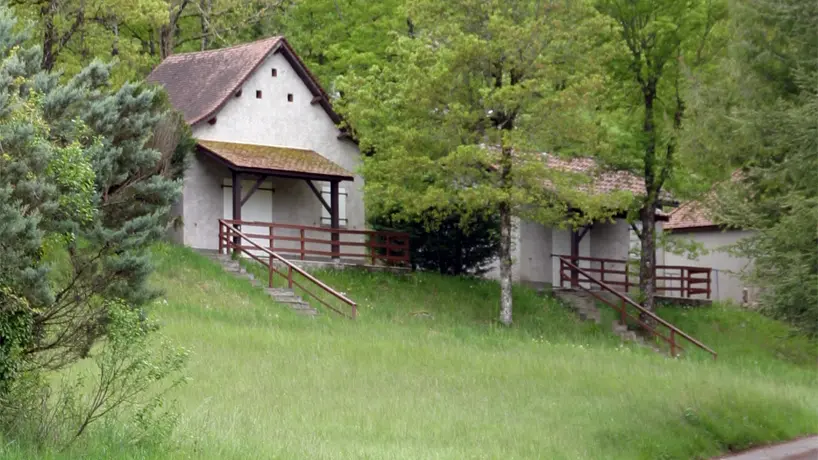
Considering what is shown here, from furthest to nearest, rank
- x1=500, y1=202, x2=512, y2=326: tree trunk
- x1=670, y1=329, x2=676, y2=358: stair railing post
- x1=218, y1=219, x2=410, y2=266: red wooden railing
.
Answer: x1=218, y1=219, x2=410, y2=266: red wooden railing → x1=670, y1=329, x2=676, y2=358: stair railing post → x1=500, y1=202, x2=512, y2=326: tree trunk

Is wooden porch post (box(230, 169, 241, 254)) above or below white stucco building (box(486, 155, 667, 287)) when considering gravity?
above

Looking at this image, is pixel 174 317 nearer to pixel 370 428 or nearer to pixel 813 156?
pixel 370 428

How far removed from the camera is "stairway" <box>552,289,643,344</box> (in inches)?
1442

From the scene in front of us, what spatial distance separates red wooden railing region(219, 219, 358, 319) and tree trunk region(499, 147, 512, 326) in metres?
4.52

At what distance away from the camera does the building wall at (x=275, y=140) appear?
36.6m

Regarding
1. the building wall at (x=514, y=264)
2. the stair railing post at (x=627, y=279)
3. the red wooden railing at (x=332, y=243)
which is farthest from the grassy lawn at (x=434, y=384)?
the stair railing post at (x=627, y=279)

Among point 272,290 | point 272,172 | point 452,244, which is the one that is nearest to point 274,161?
point 272,172

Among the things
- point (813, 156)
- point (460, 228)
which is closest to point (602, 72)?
point (460, 228)

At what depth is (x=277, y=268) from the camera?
3494 centimetres

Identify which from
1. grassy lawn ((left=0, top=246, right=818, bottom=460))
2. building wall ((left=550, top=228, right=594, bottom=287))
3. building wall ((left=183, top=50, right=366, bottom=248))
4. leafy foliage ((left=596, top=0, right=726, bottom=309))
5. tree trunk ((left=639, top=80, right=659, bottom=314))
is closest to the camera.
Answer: grassy lawn ((left=0, top=246, right=818, bottom=460))

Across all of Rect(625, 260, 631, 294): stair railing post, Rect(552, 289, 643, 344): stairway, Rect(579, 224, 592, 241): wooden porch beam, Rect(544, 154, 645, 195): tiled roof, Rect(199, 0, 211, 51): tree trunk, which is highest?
Rect(199, 0, 211, 51): tree trunk

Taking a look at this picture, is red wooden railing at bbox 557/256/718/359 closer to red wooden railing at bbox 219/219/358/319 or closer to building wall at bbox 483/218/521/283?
building wall at bbox 483/218/521/283

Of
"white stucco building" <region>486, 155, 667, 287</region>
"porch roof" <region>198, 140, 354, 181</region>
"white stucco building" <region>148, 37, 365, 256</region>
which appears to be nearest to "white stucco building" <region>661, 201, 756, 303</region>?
"white stucco building" <region>486, 155, 667, 287</region>

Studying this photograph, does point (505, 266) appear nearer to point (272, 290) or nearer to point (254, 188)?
point (272, 290)
